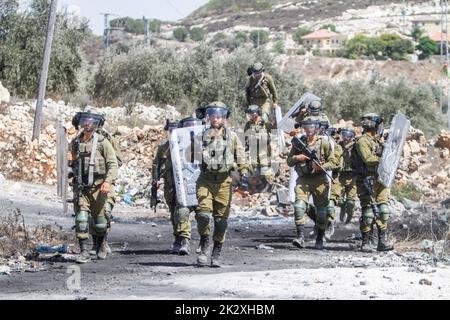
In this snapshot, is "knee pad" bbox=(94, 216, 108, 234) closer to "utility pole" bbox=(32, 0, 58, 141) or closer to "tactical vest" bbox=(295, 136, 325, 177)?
"tactical vest" bbox=(295, 136, 325, 177)

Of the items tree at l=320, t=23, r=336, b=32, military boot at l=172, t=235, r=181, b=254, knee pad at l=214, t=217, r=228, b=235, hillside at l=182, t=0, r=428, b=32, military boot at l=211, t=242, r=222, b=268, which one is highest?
hillside at l=182, t=0, r=428, b=32

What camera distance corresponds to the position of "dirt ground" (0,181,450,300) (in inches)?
388

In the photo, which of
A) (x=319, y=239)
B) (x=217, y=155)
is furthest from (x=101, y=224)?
(x=319, y=239)

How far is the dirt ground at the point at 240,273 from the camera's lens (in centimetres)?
985

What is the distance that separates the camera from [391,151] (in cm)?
1466

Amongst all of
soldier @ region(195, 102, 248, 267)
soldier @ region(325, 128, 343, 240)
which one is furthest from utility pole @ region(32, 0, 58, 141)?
soldier @ region(195, 102, 248, 267)

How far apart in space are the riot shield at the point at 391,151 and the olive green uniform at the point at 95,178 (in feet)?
12.5

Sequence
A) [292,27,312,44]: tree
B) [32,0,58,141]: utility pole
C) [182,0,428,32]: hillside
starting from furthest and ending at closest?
[182,0,428,32]: hillside < [292,27,312,44]: tree < [32,0,58,141]: utility pole

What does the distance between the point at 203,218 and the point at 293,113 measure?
7679 mm

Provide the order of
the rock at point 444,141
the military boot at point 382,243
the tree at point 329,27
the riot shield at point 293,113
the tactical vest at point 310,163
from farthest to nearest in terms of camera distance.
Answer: the tree at point 329,27 → the rock at point 444,141 → the riot shield at point 293,113 → the military boot at point 382,243 → the tactical vest at point 310,163

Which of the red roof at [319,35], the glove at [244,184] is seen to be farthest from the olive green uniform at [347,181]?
the red roof at [319,35]

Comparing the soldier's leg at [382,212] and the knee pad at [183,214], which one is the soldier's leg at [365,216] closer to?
the soldier's leg at [382,212]

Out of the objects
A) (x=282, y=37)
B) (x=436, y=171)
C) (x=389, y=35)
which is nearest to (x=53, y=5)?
(x=436, y=171)

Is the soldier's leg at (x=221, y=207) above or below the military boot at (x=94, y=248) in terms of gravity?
above
